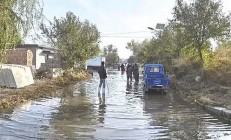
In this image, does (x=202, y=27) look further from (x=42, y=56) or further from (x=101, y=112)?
(x=42, y=56)

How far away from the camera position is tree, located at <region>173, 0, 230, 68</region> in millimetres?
32812

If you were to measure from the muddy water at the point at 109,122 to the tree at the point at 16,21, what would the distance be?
258 cm

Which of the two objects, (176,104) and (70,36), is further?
(70,36)

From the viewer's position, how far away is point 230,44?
3412 centimetres

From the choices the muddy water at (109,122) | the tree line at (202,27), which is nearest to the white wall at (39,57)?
the tree line at (202,27)

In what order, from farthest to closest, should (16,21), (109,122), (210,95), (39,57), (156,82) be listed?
(39,57)
(156,82)
(210,95)
(109,122)
(16,21)

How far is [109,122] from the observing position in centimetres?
1416

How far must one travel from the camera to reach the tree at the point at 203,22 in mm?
32812

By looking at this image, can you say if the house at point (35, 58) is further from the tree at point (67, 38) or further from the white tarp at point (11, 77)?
the white tarp at point (11, 77)

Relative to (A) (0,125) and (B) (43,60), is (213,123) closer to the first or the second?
(A) (0,125)

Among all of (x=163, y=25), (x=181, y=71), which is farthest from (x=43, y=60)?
(x=181, y=71)

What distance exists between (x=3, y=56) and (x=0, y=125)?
3.23 meters

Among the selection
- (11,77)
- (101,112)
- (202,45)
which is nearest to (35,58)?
(202,45)

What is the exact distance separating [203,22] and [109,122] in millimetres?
20635
